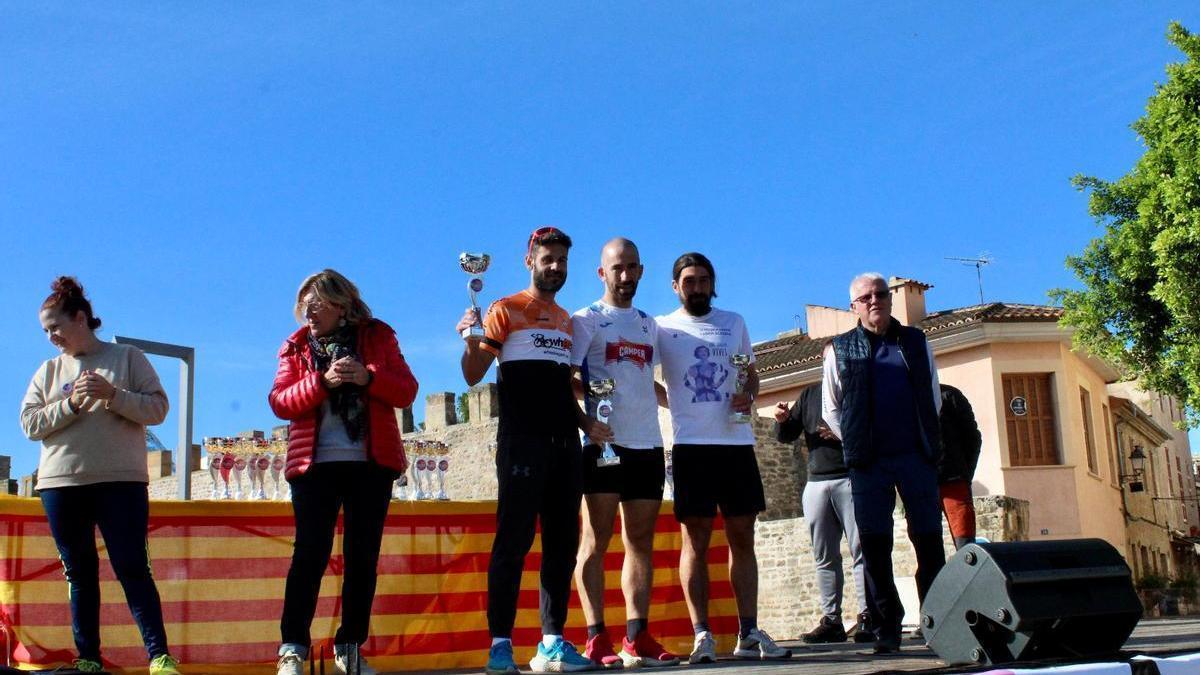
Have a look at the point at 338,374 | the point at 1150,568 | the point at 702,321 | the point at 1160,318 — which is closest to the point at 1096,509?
the point at 1150,568

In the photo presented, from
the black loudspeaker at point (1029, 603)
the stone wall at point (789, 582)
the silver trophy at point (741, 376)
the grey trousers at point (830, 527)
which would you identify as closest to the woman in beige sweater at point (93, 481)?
the silver trophy at point (741, 376)

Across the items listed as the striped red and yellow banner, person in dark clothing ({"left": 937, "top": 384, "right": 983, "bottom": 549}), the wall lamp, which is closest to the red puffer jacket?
the striped red and yellow banner

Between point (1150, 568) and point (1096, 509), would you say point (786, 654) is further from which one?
point (1150, 568)

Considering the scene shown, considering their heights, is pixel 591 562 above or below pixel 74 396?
below

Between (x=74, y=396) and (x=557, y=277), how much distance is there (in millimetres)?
2127

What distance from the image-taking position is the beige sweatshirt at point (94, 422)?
5.12 metres

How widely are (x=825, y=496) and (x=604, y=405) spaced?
2834 millimetres

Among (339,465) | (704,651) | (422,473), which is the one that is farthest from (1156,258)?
(339,465)

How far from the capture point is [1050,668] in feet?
13.4

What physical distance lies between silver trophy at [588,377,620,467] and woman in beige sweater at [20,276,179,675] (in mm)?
1905

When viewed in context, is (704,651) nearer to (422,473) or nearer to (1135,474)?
(422,473)

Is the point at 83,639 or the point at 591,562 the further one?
the point at 591,562

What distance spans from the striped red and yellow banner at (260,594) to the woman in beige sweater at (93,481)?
0.79m

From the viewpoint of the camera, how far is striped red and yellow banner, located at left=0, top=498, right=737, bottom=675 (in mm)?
5855
